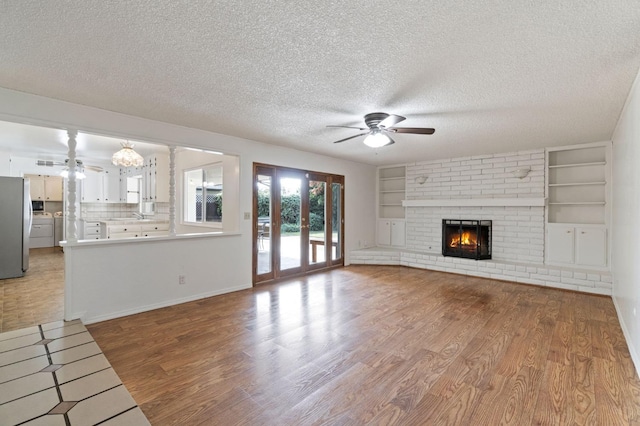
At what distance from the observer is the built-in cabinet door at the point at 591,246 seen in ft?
16.1

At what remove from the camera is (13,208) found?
5074 millimetres

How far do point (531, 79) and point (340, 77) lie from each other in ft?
5.41

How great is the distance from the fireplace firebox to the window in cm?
473

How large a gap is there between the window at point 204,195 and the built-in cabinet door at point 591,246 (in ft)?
20.7

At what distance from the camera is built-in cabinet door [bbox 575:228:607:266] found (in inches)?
193

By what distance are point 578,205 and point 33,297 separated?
872 centimetres

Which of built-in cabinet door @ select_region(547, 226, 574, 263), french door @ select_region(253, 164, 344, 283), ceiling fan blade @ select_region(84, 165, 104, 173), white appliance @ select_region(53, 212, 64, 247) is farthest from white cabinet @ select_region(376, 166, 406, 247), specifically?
white appliance @ select_region(53, 212, 64, 247)

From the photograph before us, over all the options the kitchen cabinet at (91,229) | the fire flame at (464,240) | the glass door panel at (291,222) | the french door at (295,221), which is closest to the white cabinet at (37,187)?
the kitchen cabinet at (91,229)

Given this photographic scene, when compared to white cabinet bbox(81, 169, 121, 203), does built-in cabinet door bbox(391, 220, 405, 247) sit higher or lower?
lower

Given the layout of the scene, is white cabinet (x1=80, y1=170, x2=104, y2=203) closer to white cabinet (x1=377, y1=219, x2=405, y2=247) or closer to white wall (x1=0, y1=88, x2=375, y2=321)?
white wall (x1=0, y1=88, x2=375, y2=321)

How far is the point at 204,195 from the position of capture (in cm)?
591

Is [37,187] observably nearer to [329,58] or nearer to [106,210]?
[106,210]

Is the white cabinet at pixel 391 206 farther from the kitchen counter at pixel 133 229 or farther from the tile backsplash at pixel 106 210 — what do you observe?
the tile backsplash at pixel 106 210

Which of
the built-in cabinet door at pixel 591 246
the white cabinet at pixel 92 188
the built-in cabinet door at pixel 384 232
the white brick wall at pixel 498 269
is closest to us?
the white brick wall at pixel 498 269
